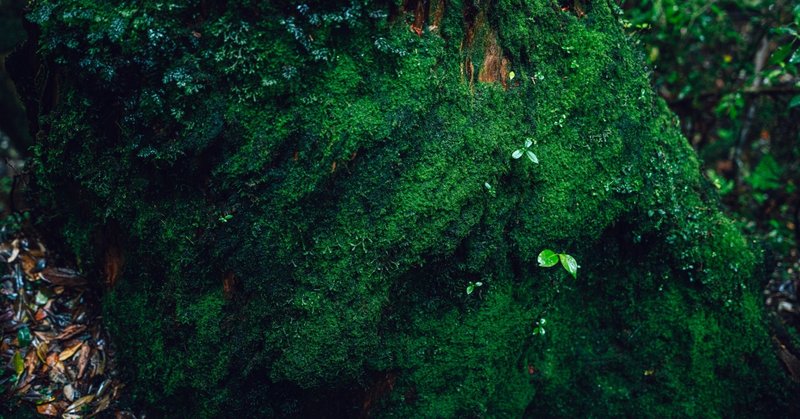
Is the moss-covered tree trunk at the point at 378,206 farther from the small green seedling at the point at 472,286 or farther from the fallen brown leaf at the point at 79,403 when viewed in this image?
the fallen brown leaf at the point at 79,403

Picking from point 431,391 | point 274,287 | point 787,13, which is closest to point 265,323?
point 274,287

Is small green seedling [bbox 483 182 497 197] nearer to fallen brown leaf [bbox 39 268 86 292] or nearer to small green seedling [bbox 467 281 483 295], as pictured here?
small green seedling [bbox 467 281 483 295]

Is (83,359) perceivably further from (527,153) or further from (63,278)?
(527,153)

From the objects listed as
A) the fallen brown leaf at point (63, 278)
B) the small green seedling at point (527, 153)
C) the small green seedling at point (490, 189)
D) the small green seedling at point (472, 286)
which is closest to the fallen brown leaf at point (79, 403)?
the fallen brown leaf at point (63, 278)

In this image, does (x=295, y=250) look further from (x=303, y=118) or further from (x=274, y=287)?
(x=303, y=118)

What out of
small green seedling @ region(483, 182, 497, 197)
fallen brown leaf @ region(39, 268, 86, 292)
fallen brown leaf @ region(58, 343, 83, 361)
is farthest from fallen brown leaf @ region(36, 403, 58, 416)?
small green seedling @ region(483, 182, 497, 197)
